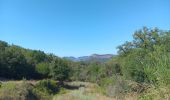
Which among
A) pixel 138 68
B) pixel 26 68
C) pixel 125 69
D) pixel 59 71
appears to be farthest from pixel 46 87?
pixel 138 68

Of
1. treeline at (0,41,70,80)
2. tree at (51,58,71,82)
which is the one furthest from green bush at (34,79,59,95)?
treeline at (0,41,70,80)

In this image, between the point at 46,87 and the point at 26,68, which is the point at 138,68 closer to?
the point at 46,87

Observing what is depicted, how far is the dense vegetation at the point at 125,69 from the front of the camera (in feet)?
27.4

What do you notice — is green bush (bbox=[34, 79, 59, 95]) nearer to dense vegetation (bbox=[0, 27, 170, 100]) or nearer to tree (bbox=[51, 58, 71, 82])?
dense vegetation (bbox=[0, 27, 170, 100])

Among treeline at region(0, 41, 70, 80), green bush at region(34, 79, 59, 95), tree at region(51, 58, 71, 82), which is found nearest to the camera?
green bush at region(34, 79, 59, 95)

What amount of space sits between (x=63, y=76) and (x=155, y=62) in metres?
54.6

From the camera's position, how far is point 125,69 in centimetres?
4116

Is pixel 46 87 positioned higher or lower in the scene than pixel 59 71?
lower

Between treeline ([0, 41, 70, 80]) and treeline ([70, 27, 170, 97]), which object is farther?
treeline ([0, 41, 70, 80])

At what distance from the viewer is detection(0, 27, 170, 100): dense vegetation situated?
835 cm

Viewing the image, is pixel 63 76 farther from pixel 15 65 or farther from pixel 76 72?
pixel 76 72

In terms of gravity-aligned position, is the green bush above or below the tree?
below

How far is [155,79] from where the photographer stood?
8.36 meters

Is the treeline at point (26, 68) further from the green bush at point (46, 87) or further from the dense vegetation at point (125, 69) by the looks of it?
the green bush at point (46, 87)
